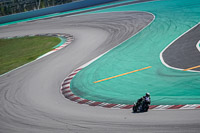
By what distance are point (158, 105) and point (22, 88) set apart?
9.20 m

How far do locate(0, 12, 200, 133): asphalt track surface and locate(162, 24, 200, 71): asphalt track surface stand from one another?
5.74 metres

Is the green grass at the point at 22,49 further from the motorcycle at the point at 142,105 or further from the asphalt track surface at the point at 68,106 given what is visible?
the motorcycle at the point at 142,105

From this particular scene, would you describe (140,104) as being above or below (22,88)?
above

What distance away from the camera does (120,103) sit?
13.6 metres

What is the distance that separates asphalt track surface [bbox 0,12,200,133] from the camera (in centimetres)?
1085

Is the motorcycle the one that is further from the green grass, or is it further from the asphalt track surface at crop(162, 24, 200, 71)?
the green grass

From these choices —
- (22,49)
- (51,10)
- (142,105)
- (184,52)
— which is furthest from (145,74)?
(51,10)

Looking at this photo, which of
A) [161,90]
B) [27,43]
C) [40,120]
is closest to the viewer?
[40,120]

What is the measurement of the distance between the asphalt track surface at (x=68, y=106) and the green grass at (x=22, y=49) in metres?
1.97

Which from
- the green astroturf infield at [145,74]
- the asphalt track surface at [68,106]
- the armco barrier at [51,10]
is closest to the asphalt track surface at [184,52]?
the green astroturf infield at [145,74]

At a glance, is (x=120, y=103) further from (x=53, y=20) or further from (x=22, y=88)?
(x=53, y=20)

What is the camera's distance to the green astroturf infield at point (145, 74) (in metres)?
13.7

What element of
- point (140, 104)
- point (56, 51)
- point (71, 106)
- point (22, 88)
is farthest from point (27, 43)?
point (140, 104)

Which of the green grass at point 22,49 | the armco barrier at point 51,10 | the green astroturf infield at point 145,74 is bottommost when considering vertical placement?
the green grass at point 22,49
